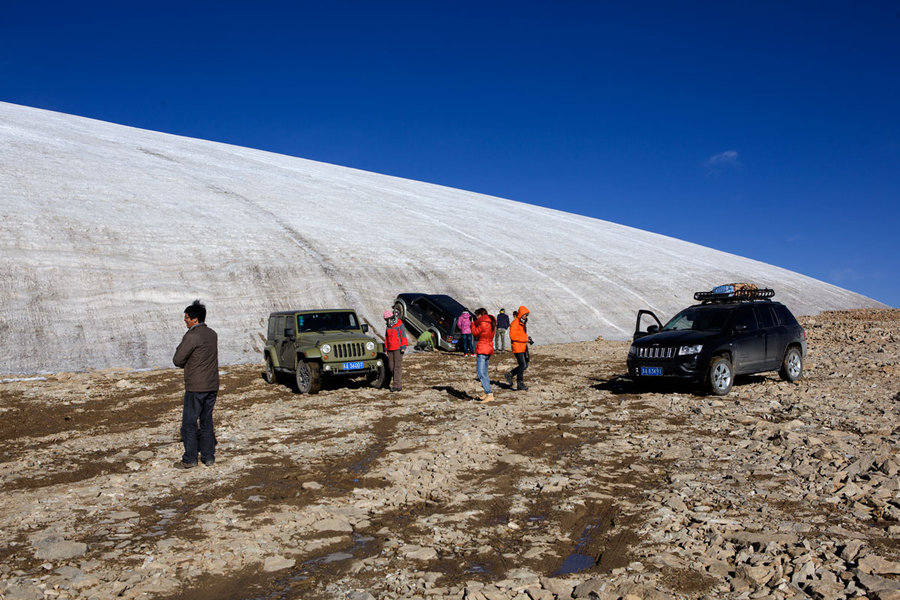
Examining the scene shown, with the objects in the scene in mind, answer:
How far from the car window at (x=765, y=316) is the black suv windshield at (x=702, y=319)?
0.79 meters

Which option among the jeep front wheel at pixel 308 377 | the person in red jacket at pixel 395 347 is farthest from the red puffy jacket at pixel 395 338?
the jeep front wheel at pixel 308 377

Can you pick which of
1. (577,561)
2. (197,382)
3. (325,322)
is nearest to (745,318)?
(325,322)

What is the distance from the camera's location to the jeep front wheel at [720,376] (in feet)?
37.9

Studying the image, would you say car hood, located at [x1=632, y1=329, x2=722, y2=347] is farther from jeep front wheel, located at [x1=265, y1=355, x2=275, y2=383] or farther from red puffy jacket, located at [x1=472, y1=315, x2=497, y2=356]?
jeep front wheel, located at [x1=265, y1=355, x2=275, y2=383]

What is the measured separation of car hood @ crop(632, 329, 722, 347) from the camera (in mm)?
11727

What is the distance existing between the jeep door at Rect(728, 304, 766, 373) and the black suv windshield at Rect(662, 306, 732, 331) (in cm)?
21

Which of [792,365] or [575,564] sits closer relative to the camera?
[575,564]

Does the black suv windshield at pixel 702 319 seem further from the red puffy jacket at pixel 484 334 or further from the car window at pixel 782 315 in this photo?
the red puffy jacket at pixel 484 334

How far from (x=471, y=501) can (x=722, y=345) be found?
7548mm

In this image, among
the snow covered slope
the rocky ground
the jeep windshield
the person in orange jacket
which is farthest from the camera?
the snow covered slope

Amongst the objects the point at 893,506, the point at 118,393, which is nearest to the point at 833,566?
the point at 893,506

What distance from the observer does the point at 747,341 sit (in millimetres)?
12258

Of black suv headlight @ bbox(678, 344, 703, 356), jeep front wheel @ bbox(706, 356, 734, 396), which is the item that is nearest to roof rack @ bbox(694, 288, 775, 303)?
jeep front wheel @ bbox(706, 356, 734, 396)

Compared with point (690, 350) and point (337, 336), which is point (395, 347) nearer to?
point (337, 336)
